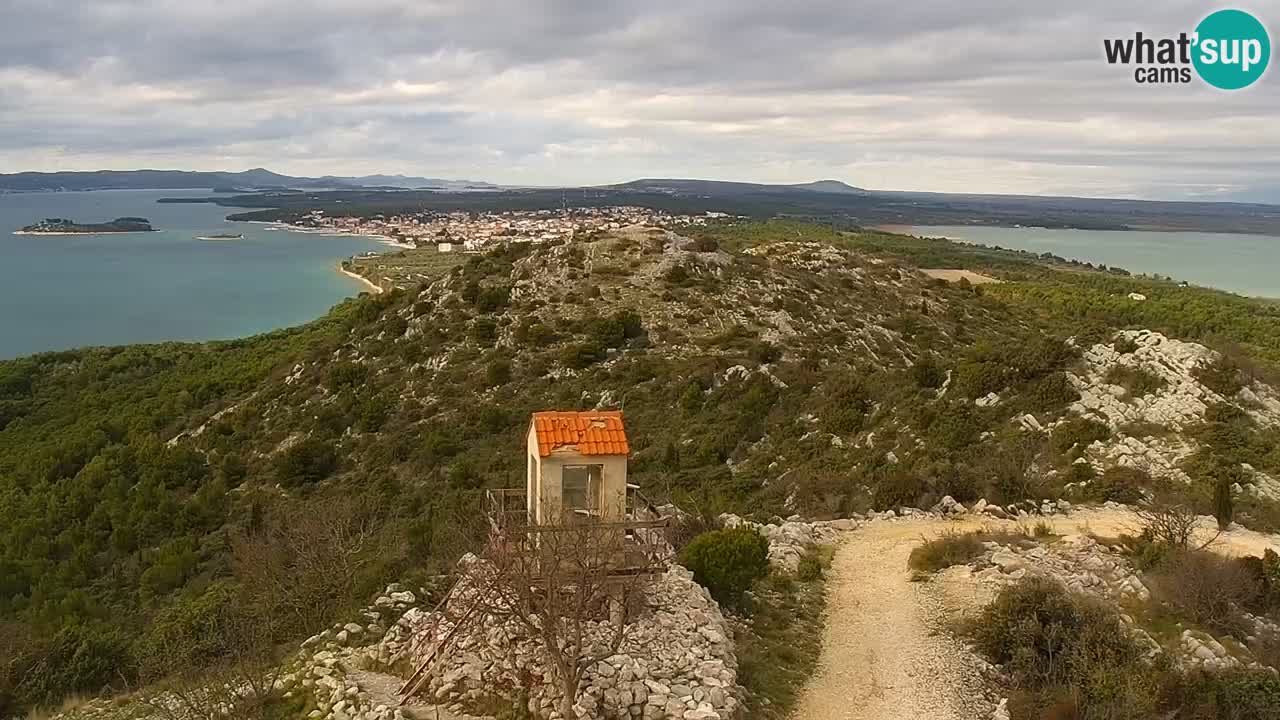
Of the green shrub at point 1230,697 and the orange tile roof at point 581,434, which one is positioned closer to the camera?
the orange tile roof at point 581,434

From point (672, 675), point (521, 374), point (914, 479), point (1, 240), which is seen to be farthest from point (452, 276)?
point (1, 240)

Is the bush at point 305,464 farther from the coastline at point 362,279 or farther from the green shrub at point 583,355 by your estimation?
the coastline at point 362,279

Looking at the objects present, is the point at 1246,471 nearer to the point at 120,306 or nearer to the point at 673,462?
the point at 673,462

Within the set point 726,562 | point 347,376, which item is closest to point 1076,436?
point 726,562

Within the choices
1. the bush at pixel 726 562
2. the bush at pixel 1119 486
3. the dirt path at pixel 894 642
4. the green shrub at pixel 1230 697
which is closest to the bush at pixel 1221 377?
the bush at pixel 1119 486

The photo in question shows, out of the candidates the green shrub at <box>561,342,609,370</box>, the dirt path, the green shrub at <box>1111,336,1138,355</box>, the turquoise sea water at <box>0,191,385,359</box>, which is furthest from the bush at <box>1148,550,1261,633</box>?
the turquoise sea water at <box>0,191,385,359</box>

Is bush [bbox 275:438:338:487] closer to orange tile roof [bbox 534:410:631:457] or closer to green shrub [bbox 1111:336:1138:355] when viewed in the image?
orange tile roof [bbox 534:410:631:457]

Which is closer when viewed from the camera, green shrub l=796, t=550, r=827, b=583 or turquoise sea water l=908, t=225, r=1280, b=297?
green shrub l=796, t=550, r=827, b=583

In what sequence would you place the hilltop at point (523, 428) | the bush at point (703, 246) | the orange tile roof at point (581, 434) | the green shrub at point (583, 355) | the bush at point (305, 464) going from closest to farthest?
the orange tile roof at point (581, 434) < the hilltop at point (523, 428) < the bush at point (305, 464) < the green shrub at point (583, 355) < the bush at point (703, 246)
